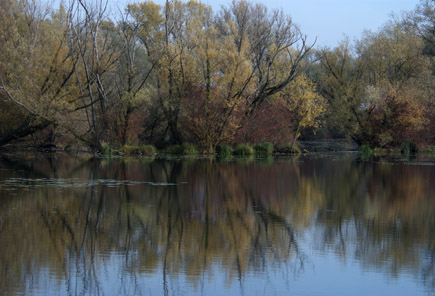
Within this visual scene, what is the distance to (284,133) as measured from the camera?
1676 inches

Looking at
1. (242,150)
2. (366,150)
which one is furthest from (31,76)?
(366,150)

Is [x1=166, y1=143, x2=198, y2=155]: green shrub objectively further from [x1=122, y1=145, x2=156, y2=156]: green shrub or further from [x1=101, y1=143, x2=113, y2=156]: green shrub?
[x1=101, y1=143, x2=113, y2=156]: green shrub

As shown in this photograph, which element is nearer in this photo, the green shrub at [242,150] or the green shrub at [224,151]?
the green shrub at [224,151]

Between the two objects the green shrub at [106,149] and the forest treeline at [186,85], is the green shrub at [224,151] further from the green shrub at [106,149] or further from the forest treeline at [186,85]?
the green shrub at [106,149]

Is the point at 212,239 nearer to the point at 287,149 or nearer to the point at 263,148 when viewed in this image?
the point at 263,148

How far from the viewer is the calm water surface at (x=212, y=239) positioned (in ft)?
22.7

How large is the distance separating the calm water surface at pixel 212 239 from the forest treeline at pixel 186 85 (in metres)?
17.4

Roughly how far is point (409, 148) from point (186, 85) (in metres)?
19.4

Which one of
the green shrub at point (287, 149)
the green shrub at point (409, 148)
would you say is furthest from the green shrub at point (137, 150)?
the green shrub at point (409, 148)

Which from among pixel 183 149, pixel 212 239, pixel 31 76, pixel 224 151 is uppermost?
pixel 31 76

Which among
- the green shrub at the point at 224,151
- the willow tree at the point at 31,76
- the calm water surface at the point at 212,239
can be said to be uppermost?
the willow tree at the point at 31,76

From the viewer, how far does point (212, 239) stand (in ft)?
30.5

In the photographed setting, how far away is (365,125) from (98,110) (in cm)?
2140

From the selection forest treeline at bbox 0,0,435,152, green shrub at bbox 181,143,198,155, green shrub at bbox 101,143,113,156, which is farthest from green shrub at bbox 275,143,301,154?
green shrub at bbox 101,143,113,156
